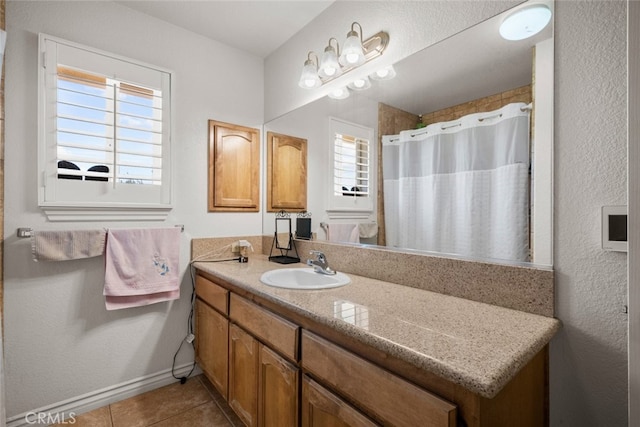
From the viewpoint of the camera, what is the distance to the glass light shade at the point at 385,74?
1.41m

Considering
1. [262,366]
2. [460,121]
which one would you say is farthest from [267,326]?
[460,121]

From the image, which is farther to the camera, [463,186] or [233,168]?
[233,168]

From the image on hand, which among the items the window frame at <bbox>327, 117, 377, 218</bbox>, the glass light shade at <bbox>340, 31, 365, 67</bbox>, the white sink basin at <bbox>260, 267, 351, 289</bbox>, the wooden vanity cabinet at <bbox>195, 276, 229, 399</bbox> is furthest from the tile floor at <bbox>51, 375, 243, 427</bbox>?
the glass light shade at <bbox>340, 31, 365, 67</bbox>

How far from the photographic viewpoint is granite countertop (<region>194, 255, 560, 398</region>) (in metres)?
0.62

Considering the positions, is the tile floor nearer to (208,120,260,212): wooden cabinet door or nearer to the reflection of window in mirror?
(208,120,260,212): wooden cabinet door

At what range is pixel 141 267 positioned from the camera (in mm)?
1723

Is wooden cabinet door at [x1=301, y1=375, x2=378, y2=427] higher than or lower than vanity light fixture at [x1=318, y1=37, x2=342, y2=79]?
lower

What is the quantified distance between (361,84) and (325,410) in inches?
59.4

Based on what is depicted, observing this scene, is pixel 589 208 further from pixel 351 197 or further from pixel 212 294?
pixel 212 294

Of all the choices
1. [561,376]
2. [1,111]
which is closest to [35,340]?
[1,111]

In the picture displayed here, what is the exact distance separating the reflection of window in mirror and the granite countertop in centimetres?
55

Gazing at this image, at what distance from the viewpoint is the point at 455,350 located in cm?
68

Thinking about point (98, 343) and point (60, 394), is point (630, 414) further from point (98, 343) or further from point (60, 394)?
point (60, 394)

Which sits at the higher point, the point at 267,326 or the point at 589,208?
the point at 589,208
